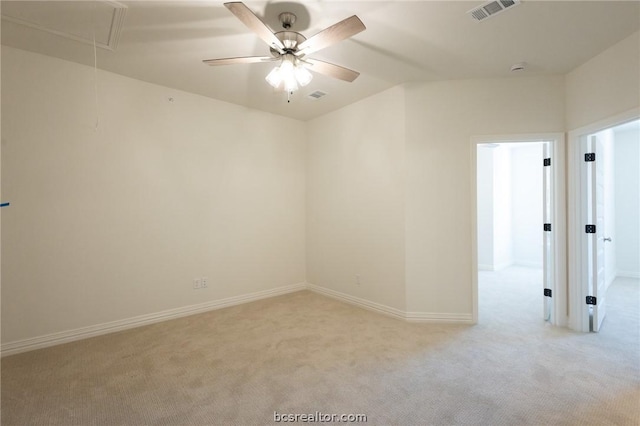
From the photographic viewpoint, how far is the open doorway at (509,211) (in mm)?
6453

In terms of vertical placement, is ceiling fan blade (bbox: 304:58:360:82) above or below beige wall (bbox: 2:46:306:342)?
above

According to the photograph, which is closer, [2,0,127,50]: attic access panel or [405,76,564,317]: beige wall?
[2,0,127,50]: attic access panel

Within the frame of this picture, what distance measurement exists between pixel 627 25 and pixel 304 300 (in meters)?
4.34

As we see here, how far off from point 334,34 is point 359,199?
245 cm

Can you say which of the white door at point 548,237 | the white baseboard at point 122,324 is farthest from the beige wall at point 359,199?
the white door at point 548,237

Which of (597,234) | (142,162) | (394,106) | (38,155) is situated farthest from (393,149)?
(38,155)

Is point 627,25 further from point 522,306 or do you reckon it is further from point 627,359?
point 522,306

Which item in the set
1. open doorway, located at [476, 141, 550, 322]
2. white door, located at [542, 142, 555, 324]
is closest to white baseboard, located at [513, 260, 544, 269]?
open doorway, located at [476, 141, 550, 322]

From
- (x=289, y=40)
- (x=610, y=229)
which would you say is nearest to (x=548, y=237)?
(x=610, y=229)

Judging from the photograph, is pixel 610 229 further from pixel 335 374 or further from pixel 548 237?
pixel 335 374

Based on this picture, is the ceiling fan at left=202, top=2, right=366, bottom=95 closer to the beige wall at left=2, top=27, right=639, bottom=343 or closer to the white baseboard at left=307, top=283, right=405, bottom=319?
the beige wall at left=2, top=27, right=639, bottom=343

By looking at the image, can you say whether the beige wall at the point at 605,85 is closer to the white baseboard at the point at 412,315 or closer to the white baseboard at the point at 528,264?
the white baseboard at the point at 412,315

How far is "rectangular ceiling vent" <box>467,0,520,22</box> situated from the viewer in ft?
7.02

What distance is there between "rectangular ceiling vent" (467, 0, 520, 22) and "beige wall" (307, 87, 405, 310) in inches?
52.5
